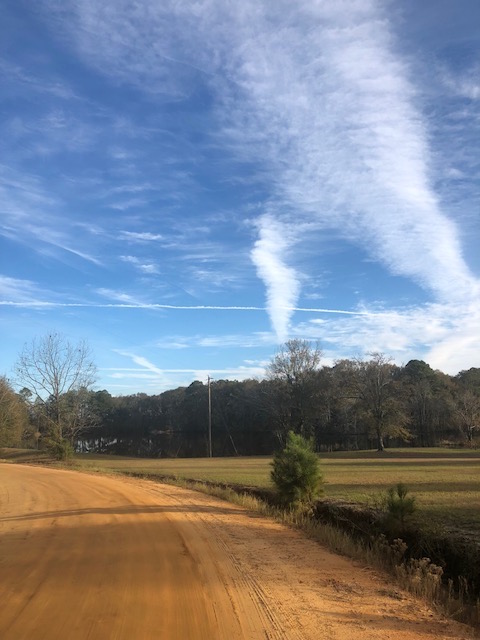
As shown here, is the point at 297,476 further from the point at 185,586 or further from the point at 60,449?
the point at 60,449

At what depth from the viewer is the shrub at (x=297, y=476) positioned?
14.0m

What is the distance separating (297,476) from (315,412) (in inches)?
1994

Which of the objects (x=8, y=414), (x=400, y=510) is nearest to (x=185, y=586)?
(x=400, y=510)

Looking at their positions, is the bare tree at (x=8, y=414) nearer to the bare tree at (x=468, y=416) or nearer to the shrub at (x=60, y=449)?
the shrub at (x=60, y=449)

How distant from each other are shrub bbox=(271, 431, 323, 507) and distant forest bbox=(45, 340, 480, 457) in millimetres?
34805

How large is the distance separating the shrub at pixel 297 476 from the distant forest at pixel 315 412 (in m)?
34.8

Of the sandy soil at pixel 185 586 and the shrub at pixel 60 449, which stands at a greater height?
the shrub at pixel 60 449

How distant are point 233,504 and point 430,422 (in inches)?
2517

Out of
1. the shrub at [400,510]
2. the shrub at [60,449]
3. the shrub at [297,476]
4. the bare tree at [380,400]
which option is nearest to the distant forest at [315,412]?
the bare tree at [380,400]

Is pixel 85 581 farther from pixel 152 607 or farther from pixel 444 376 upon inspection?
pixel 444 376

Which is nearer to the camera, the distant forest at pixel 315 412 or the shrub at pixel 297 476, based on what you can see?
the shrub at pixel 297 476

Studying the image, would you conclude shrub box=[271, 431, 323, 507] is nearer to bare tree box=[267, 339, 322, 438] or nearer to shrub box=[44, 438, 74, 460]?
shrub box=[44, 438, 74, 460]

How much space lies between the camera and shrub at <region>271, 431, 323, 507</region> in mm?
14043

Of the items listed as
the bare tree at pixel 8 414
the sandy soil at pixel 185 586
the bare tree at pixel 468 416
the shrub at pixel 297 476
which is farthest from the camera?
the bare tree at pixel 468 416
